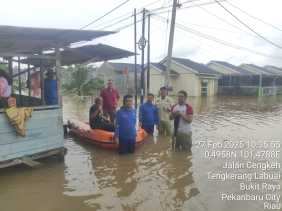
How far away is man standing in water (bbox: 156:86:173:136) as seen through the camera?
11086mm

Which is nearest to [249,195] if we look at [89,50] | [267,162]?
[267,162]

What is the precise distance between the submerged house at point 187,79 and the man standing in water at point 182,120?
1077 inches

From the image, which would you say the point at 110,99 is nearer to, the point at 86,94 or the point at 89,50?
the point at 89,50

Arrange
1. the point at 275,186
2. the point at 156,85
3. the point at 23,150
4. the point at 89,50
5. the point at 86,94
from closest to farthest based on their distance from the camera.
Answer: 1. the point at 275,186
2. the point at 23,150
3. the point at 89,50
4. the point at 86,94
5. the point at 156,85

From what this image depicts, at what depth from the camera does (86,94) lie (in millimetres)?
32594

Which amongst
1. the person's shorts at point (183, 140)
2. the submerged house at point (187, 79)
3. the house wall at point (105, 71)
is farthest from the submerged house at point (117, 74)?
the person's shorts at point (183, 140)

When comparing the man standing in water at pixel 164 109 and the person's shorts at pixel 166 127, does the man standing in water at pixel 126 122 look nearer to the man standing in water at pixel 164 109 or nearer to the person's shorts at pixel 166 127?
the man standing in water at pixel 164 109

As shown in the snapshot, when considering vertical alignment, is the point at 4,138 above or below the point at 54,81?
below

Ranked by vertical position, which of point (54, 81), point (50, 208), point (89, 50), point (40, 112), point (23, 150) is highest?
point (89, 50)

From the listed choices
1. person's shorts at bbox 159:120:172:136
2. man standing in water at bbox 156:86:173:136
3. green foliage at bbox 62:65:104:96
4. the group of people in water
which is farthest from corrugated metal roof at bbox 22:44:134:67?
green foliage at bbox 62:65:104:96

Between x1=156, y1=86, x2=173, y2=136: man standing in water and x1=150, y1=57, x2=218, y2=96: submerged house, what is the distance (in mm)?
25009

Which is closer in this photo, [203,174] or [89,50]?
[203,174]

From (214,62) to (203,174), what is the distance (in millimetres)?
44355

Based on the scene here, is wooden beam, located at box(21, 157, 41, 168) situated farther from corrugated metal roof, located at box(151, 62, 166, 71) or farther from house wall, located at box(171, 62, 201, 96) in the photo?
corrugated metal roof, located at box(151, 62, 166, 71)
